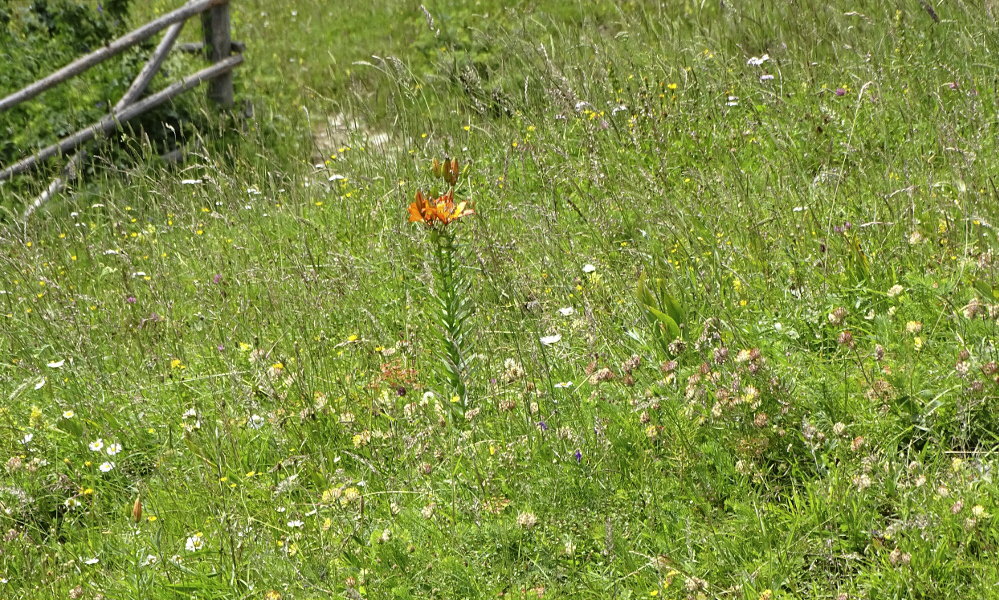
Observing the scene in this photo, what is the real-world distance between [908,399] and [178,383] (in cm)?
278

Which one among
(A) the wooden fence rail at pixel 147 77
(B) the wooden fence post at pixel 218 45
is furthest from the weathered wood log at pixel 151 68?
(B) the wooden fence post at pixel 218 45

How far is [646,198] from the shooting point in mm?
3914

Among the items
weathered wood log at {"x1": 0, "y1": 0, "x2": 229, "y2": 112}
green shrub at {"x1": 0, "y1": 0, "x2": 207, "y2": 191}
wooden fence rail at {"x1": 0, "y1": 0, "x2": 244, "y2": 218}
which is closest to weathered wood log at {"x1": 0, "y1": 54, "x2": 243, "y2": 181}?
wooden fence rail at {"x1": 0, "y1": 0, "x2": 244, "y2": 218}

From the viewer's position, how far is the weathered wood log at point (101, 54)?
6715mm

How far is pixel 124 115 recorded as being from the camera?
24.0 ft

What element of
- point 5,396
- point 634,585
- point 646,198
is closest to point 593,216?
point 646,198

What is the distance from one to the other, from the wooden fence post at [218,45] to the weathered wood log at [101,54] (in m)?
0.18

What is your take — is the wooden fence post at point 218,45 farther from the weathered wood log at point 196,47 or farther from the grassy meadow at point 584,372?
the grassy meadow at point 584,372

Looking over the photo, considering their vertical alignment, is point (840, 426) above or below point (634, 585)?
above

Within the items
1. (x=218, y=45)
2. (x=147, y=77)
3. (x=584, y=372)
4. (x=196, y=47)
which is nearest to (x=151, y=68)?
(x=147, y=77)

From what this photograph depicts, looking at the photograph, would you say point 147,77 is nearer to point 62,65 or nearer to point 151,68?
point 151,68

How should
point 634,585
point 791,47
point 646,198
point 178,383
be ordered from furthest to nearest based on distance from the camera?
point 791,47, point 646,198, point 178,383, point 634,585

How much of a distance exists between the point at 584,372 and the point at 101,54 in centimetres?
581

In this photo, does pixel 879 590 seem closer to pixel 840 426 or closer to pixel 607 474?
pixel 840 426
